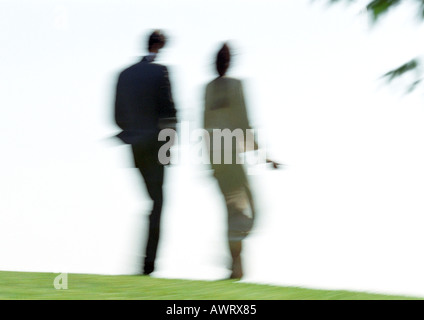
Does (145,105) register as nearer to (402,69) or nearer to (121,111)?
(121,111)

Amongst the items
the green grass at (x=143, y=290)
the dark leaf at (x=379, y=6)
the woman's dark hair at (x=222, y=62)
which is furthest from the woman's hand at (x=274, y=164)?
the dark leaf at (x=379, y=6)

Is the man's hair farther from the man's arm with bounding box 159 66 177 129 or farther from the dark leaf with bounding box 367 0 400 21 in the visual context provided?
the dark leaf with bounding box 367 0 400 21

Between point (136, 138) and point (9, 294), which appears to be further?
point (136, 138)

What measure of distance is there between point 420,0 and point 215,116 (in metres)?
2.31

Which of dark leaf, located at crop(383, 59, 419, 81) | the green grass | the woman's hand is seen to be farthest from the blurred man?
dark leaf, located at crop(383, 59, 419, 81)

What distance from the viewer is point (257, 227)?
239 inches

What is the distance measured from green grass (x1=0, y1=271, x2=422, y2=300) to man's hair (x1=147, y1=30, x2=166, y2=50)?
1.76 m

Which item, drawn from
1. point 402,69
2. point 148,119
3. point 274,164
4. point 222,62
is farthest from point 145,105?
point 402,69

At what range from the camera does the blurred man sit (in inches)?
222

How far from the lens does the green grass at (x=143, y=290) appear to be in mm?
4992
